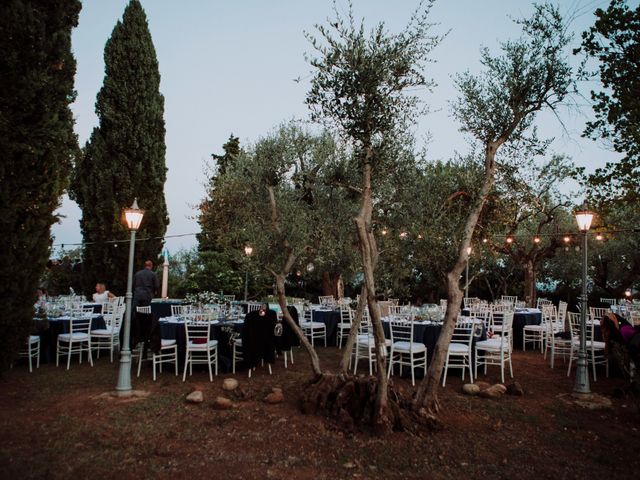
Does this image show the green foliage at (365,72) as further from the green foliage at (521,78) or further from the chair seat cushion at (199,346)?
the chair seat cushion at (199,346)

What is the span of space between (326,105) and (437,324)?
4.71 m

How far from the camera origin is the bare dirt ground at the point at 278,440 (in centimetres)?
418

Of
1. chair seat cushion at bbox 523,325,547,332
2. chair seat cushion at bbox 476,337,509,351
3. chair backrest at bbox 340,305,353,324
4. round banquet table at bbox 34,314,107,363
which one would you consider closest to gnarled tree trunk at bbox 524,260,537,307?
chair seat cushion at bbox 523,325,547,332

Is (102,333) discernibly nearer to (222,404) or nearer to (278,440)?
(222,404)

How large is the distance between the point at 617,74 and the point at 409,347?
5.59m

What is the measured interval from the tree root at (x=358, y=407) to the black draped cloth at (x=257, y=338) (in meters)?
2.27

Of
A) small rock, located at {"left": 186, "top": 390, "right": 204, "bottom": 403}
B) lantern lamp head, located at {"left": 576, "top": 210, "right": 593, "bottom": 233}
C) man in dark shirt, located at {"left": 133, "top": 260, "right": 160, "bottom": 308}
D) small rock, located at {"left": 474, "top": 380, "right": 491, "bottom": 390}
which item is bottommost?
small rock, located at {"left": 474, "top": 380, "right": 491, "bottom": 390}

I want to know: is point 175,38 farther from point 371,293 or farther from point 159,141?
A: point 371,293

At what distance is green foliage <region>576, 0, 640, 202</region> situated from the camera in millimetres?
7449

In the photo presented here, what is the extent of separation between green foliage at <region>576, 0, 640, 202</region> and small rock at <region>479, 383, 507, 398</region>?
464 centimetres

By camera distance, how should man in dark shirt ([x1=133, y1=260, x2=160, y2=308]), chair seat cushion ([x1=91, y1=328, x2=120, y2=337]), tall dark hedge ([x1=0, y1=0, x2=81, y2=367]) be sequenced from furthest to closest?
man in dark shirt ([x1=133, y1=260, x2=160, y2=308])
chair seat cushion ([x1=91, y1=328, x2=120, y2=337])
tall dark hedge ([x1=0, y1=0, x2=81, y2=367])

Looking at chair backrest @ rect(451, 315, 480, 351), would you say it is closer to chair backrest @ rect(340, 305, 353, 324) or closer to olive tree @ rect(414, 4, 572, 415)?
olive tree @ rect(414, 4, 572, 415)

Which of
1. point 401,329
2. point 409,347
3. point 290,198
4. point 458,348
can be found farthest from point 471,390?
point 290,198

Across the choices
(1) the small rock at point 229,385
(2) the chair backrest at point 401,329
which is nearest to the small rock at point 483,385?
(2) the chair backrest at point 401,329
